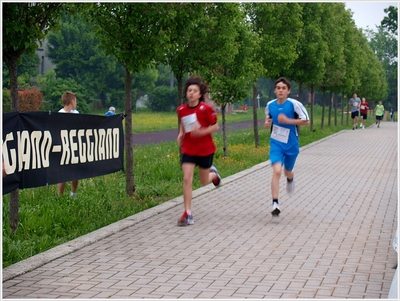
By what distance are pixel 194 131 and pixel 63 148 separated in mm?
1548

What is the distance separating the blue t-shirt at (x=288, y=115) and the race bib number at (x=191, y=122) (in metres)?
1.20

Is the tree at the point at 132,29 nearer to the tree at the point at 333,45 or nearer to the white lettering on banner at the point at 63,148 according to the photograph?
the white lettering on banner at the point at 63,148

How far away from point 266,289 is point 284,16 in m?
18.2

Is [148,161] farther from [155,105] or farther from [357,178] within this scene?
[155,105]

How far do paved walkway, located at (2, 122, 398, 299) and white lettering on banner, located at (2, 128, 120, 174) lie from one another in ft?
3.06

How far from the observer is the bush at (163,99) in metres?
75.2

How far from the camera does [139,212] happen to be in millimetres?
10039

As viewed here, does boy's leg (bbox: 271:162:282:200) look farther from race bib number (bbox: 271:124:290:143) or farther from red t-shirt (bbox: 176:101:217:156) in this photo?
red t-shirt (bbox: 176:101:217:156)

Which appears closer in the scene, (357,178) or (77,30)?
(357,178)

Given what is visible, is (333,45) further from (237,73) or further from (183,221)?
(183,221)

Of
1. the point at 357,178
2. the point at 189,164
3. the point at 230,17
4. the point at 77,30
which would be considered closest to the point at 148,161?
the point at 230,17

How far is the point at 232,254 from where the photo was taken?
24.4ft

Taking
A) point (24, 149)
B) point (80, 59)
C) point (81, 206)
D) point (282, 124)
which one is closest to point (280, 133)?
point (282, 124)

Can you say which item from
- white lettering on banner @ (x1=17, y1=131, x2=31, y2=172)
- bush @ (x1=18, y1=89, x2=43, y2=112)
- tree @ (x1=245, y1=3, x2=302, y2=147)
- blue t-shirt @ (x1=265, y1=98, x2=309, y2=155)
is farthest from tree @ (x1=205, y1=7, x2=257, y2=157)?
bush @ (x1=18, y1=89, x2=43, y2=112)
